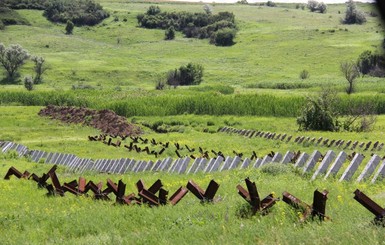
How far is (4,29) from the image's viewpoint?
155m

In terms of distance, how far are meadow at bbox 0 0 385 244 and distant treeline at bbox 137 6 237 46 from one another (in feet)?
13.2

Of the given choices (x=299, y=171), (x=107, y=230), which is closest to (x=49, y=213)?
(x=107, y=230)

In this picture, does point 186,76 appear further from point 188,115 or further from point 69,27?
point 69,27

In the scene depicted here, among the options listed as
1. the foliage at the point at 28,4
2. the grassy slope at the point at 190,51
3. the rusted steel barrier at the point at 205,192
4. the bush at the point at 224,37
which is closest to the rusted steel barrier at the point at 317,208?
the rusted steel barrier at the point at 205,192

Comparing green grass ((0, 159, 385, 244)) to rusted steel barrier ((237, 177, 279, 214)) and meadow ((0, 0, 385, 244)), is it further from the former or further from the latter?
rusted steel barrier ((237, 177, 279, 214))

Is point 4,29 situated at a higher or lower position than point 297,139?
lower

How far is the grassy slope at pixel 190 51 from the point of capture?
115 metres

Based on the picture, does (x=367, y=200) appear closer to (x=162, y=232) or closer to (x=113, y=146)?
(x=162, y=232)

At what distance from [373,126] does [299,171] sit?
34.5 metres

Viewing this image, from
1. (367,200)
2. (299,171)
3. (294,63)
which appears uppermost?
(367,200)

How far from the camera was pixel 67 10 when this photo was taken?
7308 inches

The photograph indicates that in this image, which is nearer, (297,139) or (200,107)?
(297,139)

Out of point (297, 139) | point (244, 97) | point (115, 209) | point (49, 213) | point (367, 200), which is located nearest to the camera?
point (367, 200)

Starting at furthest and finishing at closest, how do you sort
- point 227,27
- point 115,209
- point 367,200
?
point 227,27
point 115,209
point 367,200
